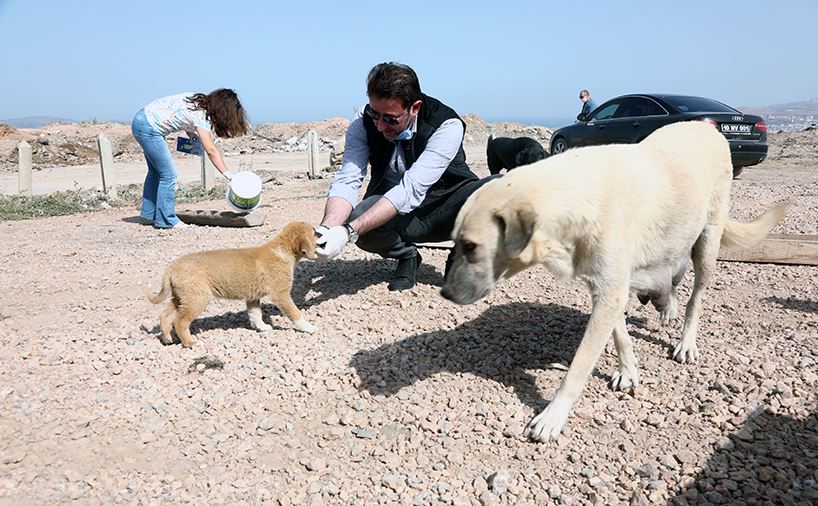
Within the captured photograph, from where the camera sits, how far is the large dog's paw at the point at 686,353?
4059 mm

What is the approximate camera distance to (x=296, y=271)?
6.43 m

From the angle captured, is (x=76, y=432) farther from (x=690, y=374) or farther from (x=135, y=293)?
(x=690, y=374)

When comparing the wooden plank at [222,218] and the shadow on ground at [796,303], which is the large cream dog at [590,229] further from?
the wooden plank at [222,218]

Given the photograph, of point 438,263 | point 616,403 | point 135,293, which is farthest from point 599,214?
point 135,293

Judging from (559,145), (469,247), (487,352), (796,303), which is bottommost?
(487,352)

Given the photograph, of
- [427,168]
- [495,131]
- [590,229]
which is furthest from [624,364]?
[495,131]

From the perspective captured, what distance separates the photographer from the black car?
42.7 feet

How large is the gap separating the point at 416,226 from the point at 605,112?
38.4 feet

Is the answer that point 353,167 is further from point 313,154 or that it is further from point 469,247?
point 313,154

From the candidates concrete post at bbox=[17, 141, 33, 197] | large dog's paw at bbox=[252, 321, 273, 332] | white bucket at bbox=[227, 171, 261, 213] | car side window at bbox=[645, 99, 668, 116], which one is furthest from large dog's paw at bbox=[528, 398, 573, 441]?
concrete post at bbox=[17, 141, 33, 197]

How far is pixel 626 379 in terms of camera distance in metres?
3.72

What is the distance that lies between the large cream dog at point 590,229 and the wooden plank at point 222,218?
5996 mm

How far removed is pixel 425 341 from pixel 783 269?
3946mm

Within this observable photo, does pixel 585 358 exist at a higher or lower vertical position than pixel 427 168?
lower
